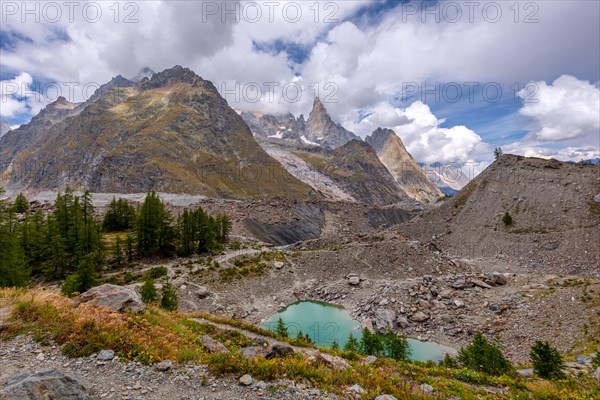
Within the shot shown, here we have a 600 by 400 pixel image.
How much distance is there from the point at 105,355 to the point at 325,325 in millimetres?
35578

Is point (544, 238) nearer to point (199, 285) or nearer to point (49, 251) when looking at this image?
point (199, 285)

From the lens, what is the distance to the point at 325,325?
4288cm

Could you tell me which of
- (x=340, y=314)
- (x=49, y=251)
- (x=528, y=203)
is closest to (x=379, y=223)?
(x=528, y=203)

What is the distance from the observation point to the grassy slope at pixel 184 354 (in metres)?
11.9

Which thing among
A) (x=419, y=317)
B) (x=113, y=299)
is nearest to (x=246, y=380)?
(x=113, y=299)

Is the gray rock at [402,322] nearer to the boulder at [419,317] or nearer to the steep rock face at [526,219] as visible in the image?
the boulder at [419,317]

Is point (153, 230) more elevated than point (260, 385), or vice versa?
point (153, 230)

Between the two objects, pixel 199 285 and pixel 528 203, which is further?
pixel 528 203

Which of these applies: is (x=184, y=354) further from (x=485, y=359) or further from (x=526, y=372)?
(x=526, y=372)

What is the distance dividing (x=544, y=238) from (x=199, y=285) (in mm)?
70444

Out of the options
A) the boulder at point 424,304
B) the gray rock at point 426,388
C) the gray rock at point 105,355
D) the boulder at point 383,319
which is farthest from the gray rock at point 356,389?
the boulder at point 424,304

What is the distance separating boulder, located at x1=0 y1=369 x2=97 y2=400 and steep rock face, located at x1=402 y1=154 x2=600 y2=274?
228ft

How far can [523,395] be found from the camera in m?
13.6

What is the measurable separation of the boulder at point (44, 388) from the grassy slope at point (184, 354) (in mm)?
2736
